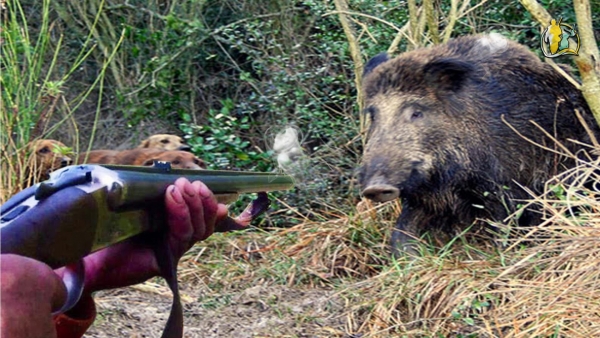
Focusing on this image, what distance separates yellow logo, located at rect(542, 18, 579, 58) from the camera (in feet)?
20.6

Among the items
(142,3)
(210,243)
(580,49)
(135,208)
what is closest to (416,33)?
(580,49)

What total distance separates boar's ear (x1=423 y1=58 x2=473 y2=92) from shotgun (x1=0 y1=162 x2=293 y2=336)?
4072mm

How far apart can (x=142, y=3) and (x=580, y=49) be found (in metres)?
5.71

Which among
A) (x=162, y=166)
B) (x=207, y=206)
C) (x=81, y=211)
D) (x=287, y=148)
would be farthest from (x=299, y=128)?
(x=81, y=211)

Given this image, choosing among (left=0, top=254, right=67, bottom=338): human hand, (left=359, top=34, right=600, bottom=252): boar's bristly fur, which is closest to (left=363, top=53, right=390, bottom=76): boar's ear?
(left=359, top=34, right=600, bottom=252): boar's bristly fur

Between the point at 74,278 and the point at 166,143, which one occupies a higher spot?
the point at 74,278

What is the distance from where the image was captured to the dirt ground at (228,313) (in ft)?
17.5

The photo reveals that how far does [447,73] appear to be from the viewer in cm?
654

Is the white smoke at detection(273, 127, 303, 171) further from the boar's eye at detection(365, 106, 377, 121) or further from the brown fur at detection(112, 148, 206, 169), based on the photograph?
the boar's eye at detection(365, 106, 377, 121)

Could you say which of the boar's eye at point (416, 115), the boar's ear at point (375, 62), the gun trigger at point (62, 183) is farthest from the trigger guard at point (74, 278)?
the boar's ear at point (375, 62)

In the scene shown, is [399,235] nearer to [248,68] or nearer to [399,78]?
[399,78]

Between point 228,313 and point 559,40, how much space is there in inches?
118

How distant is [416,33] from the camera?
304 inches

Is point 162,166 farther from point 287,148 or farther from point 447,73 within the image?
point 287,148
